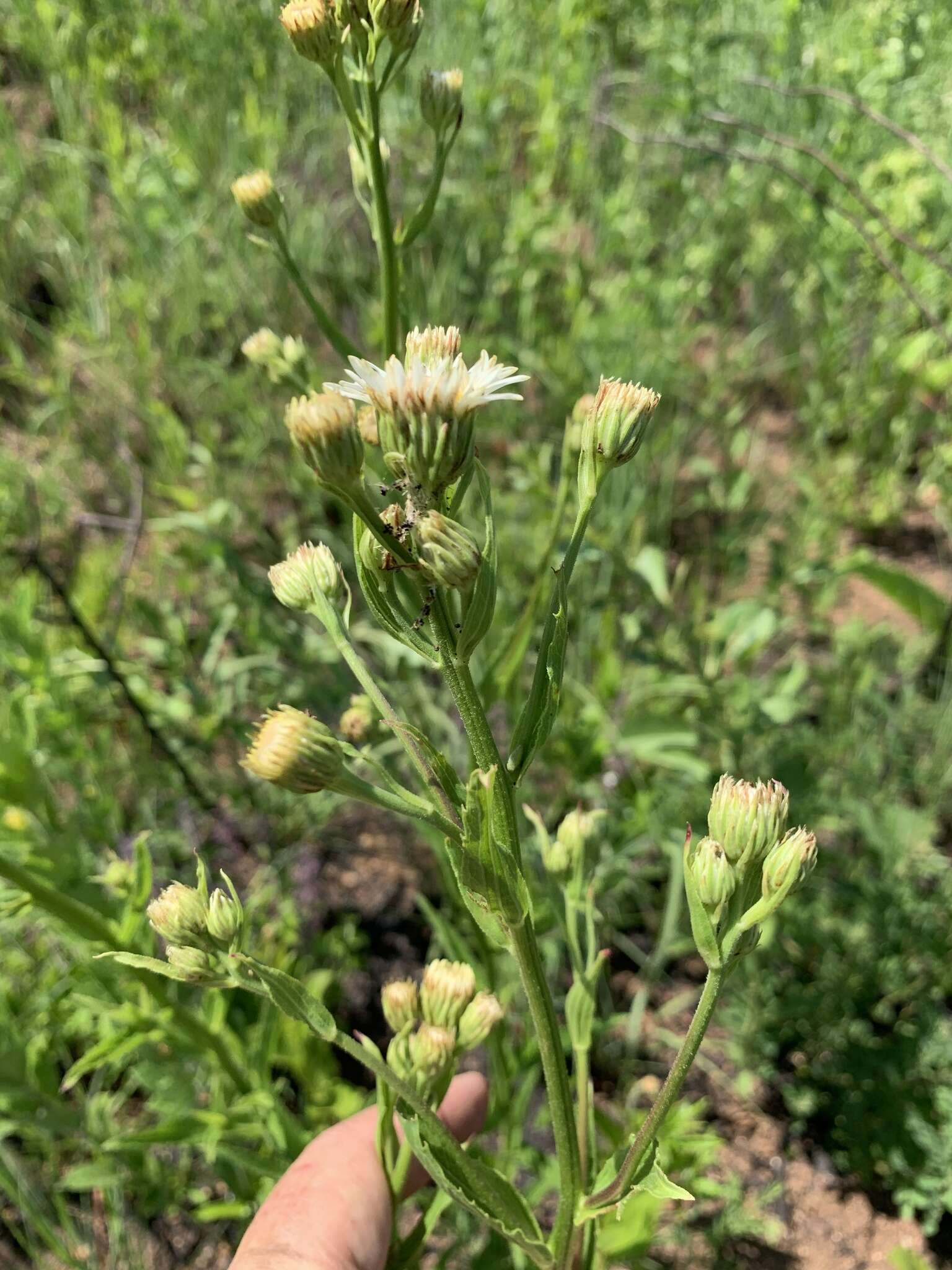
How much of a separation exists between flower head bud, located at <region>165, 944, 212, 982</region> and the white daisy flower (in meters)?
0.51

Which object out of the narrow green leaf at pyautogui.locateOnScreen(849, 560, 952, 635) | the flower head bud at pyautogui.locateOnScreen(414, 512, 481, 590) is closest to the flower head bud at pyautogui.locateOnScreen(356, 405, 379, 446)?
the flower head bud at pyautogui.locateOnScreen(414, 512, 481, 590)

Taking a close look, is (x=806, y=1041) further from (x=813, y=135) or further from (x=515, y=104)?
(x=515, y=104)

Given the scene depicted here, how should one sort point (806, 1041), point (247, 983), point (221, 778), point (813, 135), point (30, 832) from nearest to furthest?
point (247, 983) → point (30, 832) → point (806, 1041) → point (221, 778) → point (813, 135)

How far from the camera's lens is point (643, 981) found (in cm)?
213

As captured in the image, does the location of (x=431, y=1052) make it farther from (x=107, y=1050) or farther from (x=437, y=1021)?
(x=107, y=1050)

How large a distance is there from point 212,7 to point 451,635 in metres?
3.54

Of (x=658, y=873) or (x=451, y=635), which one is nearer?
(x=451, y=635)

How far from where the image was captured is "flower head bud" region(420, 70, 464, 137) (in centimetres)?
127

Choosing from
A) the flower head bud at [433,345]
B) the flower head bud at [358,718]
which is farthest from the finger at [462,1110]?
the flower head bud at [433,345]

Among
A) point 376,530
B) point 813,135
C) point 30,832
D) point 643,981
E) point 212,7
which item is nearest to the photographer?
point 376,530

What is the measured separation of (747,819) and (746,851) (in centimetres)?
3

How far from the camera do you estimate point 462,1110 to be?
4.25 ft

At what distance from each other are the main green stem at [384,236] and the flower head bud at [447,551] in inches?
21.5

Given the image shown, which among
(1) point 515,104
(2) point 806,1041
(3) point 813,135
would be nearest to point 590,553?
(2) point 806,1041
